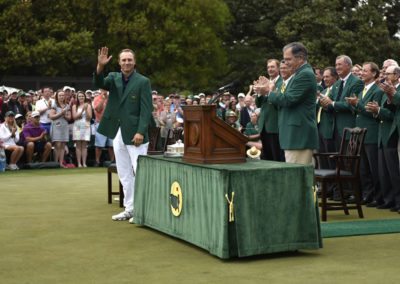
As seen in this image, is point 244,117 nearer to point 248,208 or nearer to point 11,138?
point 11,138

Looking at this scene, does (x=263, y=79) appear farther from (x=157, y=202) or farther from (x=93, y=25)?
(x=93, y=25)

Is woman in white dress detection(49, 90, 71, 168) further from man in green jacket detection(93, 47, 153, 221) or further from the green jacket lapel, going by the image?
the green jacket lapel

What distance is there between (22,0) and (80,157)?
21.5 metres


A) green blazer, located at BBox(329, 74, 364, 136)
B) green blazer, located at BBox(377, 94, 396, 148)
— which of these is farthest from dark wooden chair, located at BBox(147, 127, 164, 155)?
green blazer, located at BBox(377, 94, 396, 148)

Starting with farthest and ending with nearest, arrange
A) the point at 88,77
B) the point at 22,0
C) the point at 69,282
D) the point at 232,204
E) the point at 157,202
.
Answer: the point at 88,77, the point at 22,0, the point at 157,202, the point at 232,204, the point at 69,282

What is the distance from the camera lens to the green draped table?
7.11m

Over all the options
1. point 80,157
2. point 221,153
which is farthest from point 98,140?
point 221,153

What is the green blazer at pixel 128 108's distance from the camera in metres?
9.55

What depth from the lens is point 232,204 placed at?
23.2 feet

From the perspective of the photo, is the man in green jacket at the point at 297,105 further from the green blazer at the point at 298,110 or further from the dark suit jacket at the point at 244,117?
the dark suit jacket at the point at 244,117

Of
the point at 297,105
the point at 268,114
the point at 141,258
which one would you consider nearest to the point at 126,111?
the point at 297,105

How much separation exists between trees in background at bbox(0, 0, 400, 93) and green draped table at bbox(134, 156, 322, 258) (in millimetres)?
33108

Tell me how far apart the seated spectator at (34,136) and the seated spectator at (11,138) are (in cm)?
24

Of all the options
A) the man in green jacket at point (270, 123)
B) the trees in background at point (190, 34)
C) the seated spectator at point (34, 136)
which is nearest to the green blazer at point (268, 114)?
the man in green jacket at point (270, 123)
